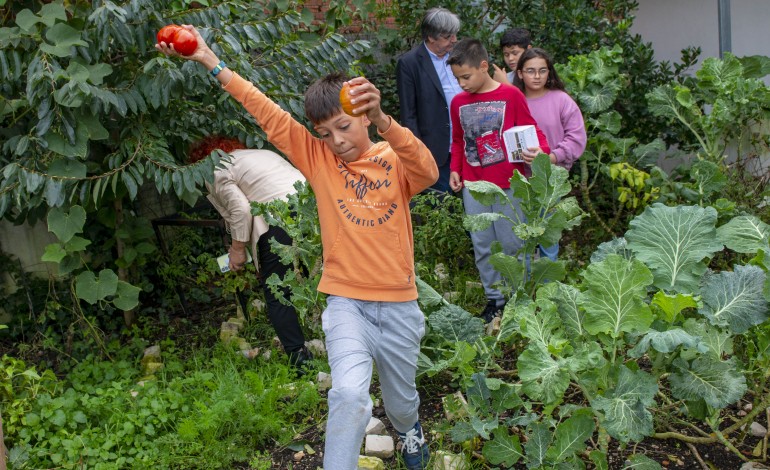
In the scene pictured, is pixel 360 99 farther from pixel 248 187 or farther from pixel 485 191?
pixel 248 187

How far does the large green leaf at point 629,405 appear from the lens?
288 cm

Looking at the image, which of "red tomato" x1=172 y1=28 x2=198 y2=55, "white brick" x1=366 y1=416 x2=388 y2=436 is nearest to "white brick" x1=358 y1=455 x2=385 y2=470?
"white brick" x1=366 y1=416 x2=388 y2=436

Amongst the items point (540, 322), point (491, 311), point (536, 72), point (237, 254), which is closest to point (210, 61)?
point (237, 254)

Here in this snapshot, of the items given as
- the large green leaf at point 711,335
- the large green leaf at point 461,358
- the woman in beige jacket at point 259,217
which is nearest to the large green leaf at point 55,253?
the woman in beige jacket at point 259,217

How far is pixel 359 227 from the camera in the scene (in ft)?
10.3

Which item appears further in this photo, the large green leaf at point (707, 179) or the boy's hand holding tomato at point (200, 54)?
the large green leaf at point (707, 179)

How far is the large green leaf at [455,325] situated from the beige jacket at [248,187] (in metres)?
1.18

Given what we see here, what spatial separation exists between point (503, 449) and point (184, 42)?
6.52ft

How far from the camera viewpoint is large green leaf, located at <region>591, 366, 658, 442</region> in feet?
9.45

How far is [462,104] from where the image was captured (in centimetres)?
488

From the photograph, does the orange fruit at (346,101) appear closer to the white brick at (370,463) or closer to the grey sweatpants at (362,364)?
the grey sweatpants at (362,364)

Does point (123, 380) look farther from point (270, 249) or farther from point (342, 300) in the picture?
point (342, 300)

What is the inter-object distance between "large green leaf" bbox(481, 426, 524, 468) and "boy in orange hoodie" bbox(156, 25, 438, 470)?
1.21ft

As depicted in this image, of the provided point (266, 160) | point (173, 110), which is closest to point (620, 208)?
point (266, 160)
